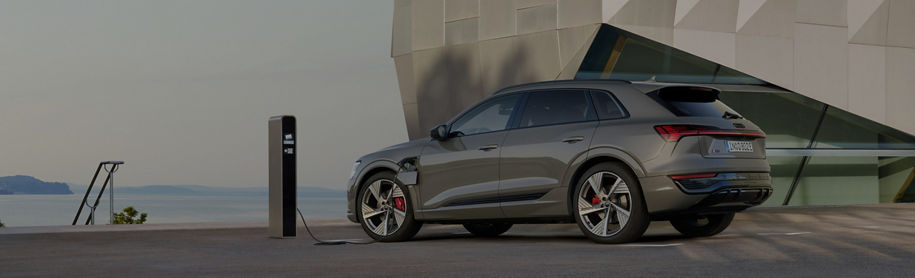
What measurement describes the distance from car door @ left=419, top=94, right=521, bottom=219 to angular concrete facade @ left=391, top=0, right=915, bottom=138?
8.97 meters

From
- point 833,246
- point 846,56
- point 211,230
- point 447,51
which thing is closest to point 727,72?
point 846,56

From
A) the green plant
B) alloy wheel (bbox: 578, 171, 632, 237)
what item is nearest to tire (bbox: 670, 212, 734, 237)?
alloy wheel (bbox: 578, 171, 632, 237)

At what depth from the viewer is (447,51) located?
23156mm

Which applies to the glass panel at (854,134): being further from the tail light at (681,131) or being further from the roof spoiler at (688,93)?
the tail light at (681,131)

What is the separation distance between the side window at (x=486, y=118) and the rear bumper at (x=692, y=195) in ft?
6.20

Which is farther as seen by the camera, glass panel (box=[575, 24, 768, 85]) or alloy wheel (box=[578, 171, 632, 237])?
glass panel (box=[575, 24, 768, 85])

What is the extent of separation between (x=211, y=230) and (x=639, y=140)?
22.2ft

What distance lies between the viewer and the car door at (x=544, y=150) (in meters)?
10.4

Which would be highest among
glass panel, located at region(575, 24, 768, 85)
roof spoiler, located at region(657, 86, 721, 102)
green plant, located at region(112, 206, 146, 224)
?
glass panel, located at region(575, 24, 768, 85)

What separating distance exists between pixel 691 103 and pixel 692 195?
103 cm

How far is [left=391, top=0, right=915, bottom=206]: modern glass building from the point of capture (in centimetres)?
2073

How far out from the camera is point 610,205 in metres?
10.1

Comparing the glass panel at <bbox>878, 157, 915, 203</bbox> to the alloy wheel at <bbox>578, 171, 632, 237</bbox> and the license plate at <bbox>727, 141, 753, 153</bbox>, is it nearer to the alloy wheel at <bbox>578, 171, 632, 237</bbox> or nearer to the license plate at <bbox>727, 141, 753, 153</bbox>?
the license plate at <bbox>727, 141, 753, 153</bbox>

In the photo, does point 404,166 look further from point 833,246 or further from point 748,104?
point 748,104
